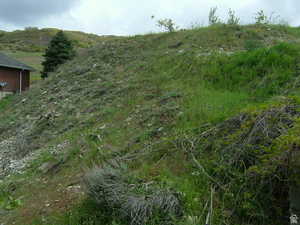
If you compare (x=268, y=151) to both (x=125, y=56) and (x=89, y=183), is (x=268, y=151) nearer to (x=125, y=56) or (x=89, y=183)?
(x=89, y=183)

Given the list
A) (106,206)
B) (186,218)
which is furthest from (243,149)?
(106,206)

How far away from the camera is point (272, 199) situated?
2646mm

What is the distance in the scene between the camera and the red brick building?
774 inches

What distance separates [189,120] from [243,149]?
1.83 m

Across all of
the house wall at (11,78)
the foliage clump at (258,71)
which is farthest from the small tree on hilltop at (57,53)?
the foliage clump at (258,71)

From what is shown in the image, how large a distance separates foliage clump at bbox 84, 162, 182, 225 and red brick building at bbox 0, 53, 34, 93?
18.3 metres

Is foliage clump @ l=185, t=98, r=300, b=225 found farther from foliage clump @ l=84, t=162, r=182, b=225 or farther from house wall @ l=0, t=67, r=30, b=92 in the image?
house wall @ l=0, t=67, r=30, b=92

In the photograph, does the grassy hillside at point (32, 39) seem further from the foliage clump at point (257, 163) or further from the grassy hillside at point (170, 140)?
the foliage clump at point (257, 163)

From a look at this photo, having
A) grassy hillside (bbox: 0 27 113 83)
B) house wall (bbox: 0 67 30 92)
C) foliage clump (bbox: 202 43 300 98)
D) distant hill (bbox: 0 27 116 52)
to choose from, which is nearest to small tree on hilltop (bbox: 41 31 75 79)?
house wall (bbox: 0 67 30 92)

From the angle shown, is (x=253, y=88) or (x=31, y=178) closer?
(x=31, y=178)

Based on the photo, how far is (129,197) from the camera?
111 inches

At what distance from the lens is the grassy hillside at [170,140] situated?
2.72m

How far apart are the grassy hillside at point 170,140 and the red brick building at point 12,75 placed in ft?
36.5

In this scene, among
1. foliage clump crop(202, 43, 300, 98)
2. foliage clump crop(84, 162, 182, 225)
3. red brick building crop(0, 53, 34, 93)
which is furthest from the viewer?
red brick building crop(0, 53, 34, 93)
